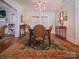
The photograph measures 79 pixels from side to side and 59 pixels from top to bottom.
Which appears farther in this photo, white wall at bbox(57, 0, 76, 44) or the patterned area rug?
white wall at bbox(57, 0, 76, 44)

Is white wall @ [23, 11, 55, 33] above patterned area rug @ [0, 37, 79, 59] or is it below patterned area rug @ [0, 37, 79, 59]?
above

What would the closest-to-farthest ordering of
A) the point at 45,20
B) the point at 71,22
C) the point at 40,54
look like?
the point at 40,54 → the point at 71,22 → the point at 45,20

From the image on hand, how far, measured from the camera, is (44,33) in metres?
5.95

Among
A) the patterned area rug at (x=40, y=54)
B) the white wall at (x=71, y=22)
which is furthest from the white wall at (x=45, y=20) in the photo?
the patterned area rug at (x=40, y=54)

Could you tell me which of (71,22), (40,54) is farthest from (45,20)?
(40,54)

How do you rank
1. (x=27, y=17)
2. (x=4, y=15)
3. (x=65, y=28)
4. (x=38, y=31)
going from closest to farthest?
1. (x=38, y=31)
2. (x=65, y=28)
3. (x=4, y=15)
4. (x=27, y=17)

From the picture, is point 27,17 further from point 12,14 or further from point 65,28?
point 65,28

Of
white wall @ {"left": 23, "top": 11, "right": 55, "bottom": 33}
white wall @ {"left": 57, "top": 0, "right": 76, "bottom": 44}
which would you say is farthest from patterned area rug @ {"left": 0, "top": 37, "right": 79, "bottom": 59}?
white wall @ {"left": 23, "top": 11, "right": 55, "bottom": 33}

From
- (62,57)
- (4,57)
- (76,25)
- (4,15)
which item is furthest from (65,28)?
(4,15)

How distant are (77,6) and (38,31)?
8.12 feet

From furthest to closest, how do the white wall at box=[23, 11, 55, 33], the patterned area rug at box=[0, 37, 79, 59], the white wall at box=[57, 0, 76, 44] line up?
the white wall at box=[23, 11, 55, 33]
the white wall at box=[57, 0, 76, 44]
the patterned area rug at box=[0, 37, 79, 59]

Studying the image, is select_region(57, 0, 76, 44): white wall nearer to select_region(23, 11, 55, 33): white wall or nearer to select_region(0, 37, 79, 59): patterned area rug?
select_region(0, 37, 79, 59): patterned area rug

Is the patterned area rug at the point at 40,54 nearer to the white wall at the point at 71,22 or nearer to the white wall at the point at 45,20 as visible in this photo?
the white wall at the point at 71,22

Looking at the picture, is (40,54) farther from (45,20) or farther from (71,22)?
(45,20)
